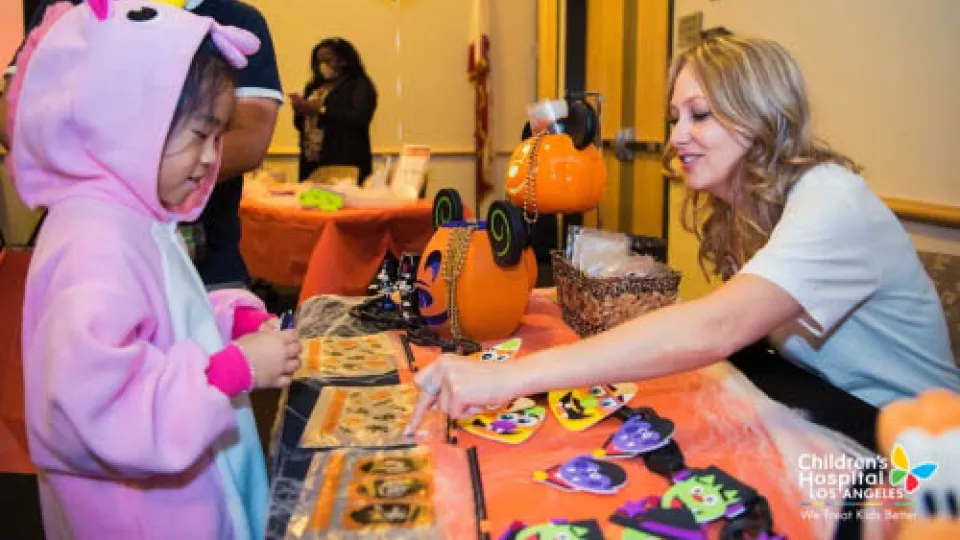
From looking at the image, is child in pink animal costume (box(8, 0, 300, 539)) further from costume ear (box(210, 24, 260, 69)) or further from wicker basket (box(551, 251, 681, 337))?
wicker basket (box(551, 251, 681, 337))

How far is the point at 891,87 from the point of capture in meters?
2.38

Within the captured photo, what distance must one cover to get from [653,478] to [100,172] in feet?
2.70

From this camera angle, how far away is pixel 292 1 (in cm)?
675

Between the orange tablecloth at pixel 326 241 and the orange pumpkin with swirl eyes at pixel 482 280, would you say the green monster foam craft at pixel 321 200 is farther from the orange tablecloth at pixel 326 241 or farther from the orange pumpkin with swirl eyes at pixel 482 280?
the orange pumpkin with swirl eyes at pixel 482 280

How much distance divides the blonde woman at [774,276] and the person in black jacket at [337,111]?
12.7ft

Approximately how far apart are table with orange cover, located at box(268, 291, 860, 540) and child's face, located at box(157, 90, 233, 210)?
37 cm

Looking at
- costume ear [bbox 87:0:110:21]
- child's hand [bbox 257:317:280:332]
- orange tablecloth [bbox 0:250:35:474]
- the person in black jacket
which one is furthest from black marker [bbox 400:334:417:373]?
the person in black jacket

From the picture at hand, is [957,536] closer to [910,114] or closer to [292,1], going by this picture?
[910,114]

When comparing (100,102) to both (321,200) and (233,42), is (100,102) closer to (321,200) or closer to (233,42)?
(233,42)

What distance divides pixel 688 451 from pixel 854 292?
424mm

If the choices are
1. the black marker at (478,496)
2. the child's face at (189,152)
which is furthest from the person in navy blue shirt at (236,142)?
the black marker at (478,496)

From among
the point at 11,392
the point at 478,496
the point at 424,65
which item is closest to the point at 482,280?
the point at 478,496

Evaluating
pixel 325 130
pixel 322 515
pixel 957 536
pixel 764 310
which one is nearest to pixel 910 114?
pixel 764 310

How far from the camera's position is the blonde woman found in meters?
1.11
